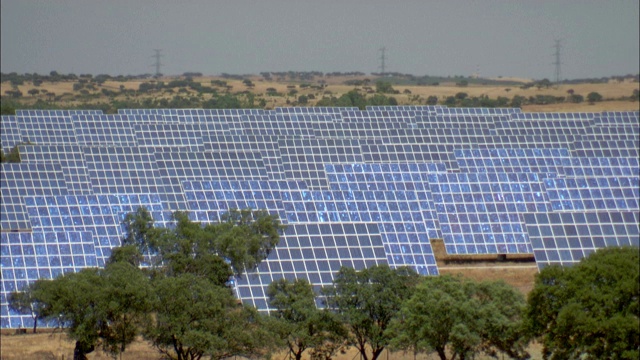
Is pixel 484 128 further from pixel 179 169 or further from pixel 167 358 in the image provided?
pixel 167 358

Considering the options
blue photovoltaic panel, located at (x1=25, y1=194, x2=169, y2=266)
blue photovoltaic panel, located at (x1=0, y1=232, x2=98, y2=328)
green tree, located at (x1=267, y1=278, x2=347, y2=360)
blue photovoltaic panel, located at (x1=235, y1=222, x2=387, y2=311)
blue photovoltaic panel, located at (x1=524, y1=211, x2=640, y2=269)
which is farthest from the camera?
blue photovoltaic panel, located at (x1=25, y1=194, x2=169, y2=266)

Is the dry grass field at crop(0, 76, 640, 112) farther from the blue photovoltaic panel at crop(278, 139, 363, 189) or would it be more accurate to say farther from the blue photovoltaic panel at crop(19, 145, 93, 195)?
the blue photovoltaic panel at crop(19, 145, 93, 195)

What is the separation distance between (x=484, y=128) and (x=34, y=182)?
3163cm

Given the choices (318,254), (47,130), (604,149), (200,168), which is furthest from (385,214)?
(47,130)

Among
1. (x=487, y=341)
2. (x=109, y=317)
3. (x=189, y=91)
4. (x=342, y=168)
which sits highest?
(x=189, y=91)

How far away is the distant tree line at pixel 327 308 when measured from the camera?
26547 millimetres

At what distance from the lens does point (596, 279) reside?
26.8 m

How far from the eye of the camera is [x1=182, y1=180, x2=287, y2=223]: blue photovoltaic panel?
155 ft

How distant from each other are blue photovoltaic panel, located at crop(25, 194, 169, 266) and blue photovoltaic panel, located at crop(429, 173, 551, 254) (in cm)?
1173

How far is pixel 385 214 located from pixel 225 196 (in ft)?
21.0

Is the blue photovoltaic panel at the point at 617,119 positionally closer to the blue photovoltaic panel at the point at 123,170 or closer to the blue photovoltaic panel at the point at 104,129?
the blue photovoltaic panel at the point at 104,129

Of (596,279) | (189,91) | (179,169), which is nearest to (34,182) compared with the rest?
(179,169)

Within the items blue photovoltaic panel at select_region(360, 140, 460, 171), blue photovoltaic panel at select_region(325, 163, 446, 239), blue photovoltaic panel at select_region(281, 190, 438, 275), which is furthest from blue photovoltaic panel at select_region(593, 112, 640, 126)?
blue photovoltaic panel at select_region(281, 190, 438, 275)

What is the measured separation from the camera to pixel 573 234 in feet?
137
